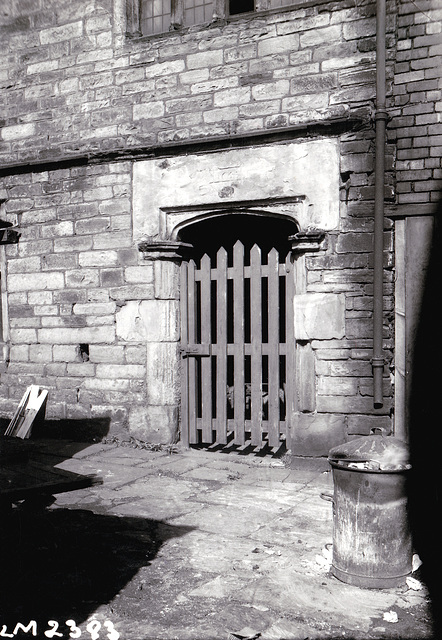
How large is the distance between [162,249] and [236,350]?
1.33m

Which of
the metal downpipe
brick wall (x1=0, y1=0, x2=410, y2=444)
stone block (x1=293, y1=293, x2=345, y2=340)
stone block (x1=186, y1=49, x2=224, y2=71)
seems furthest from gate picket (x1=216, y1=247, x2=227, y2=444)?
stone block (x1=186, y1=49, x2=224, y2=71)

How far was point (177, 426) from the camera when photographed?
22.5 feet

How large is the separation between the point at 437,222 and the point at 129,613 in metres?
4.27

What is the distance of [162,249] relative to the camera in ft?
22.2

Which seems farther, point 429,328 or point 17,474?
point 429,328

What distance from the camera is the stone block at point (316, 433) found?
234 inches

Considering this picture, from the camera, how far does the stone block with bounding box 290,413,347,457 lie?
5.94 meters

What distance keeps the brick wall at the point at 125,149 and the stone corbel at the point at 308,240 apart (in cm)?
10

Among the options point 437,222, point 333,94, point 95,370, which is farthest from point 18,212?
point 437,222

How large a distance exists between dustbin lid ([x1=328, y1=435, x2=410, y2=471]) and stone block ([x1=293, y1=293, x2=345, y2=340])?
8.33ft

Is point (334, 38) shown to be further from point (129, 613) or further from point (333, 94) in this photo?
point (129, 613)

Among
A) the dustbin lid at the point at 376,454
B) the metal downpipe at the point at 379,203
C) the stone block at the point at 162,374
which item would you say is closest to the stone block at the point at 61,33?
the metal downpipe at the point at 379,203

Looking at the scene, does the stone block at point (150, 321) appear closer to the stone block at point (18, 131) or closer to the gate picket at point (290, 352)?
the gate picket at point (290, 352)

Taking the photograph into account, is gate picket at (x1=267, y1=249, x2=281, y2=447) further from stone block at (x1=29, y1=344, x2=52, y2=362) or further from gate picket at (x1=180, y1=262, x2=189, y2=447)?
stone block at (x1=29, y1=344, x2=52, y2=362)
